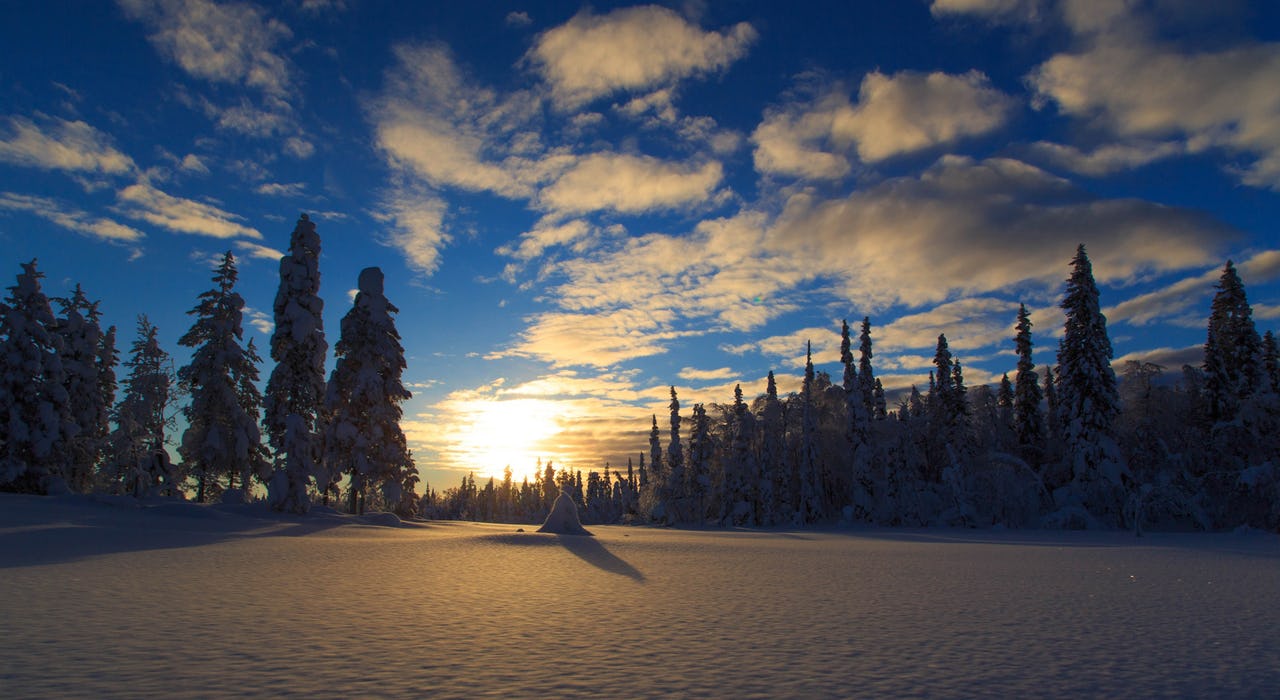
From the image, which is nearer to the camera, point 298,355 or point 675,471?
point 298,355

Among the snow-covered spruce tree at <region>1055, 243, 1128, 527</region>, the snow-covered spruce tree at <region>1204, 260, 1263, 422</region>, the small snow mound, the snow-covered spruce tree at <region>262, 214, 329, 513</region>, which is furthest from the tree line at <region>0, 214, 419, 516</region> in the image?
the snow-covered spruce tree at <region>1204, 260, 1263, 422</region>

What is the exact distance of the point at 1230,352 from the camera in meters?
42.8

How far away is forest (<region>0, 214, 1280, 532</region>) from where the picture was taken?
107 ft

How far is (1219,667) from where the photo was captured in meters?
6.80

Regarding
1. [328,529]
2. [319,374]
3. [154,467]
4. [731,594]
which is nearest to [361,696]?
[731,594]

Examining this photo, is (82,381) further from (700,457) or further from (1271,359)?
(1271,359)

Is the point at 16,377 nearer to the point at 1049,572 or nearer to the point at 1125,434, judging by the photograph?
the point at 1049,572

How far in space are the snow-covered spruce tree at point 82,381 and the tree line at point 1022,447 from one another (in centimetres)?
4818

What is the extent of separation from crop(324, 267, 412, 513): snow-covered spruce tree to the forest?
0.11 m

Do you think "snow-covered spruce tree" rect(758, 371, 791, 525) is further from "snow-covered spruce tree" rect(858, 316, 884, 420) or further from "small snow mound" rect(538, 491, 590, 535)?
"small snow mound" rect(538, 491, 590, 535)

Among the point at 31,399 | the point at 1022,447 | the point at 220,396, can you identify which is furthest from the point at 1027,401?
the point at 31,399

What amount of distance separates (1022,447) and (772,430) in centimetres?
2266

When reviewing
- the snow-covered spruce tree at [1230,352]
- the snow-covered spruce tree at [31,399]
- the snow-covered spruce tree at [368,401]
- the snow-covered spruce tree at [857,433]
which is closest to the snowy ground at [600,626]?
the snow-covered spruce tree at [368,401]

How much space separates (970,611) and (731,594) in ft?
12.9
